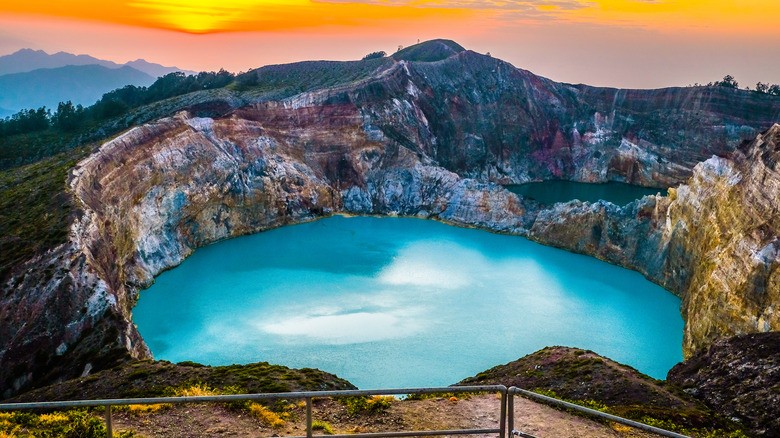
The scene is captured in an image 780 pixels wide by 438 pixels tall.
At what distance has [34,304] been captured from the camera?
2594 centimetres

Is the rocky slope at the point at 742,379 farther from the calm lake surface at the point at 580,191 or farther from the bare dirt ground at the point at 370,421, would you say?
the calm lake surface at the point at 580,191

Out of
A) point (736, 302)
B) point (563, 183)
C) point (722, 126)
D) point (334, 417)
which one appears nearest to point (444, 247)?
point (736, 302)

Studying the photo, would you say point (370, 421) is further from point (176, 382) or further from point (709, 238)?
point (709, 238)

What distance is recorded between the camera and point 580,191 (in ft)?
246

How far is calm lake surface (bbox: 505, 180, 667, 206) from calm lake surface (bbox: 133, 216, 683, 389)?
62.2 feet

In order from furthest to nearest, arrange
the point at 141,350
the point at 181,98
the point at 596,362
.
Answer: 1. the point at 181,98
2. the point at 141,350
3. the point at 596,362

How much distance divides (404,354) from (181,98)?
47.1m

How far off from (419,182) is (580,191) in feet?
78.1

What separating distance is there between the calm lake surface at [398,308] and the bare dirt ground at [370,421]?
1171 cm

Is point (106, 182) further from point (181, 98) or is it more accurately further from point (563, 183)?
point (563, 183)

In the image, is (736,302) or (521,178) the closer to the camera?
(736,302)

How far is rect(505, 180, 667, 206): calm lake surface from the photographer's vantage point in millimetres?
70812

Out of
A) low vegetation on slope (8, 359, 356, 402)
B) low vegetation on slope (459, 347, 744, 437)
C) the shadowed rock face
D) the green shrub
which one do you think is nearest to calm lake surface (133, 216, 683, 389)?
the shadowed rock face

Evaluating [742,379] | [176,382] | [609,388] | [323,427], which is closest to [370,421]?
[323,427]
